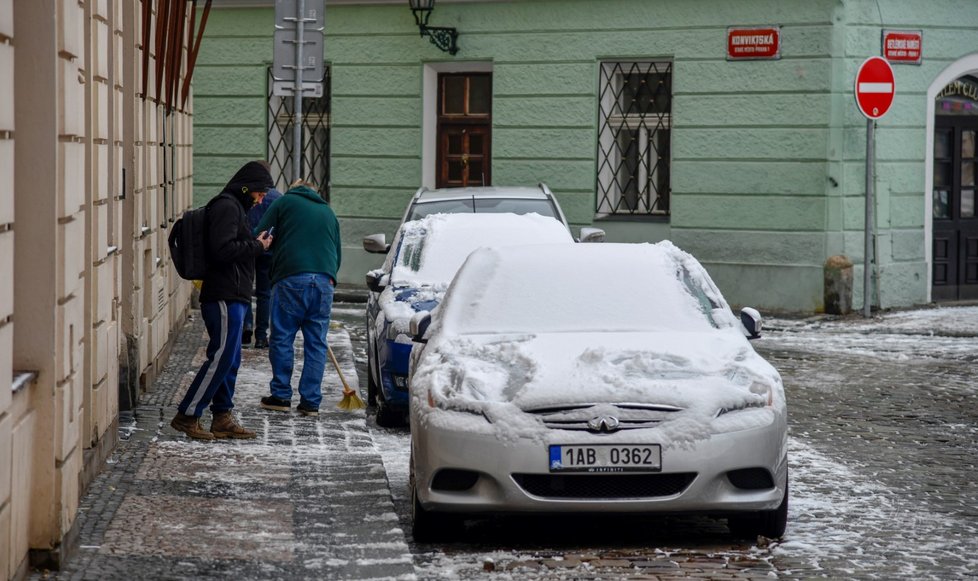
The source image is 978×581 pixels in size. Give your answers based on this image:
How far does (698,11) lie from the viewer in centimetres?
2123

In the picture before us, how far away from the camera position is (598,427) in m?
7.21

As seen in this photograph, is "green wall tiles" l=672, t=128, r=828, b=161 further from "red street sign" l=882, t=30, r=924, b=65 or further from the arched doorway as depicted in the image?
the arched doorway

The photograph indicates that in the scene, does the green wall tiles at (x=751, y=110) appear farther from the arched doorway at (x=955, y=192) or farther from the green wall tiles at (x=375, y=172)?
the green wall tiles at (x=375, y=172)

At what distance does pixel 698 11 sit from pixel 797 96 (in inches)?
68.5

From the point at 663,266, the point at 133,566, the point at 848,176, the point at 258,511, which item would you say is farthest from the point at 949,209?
the point at 133,566

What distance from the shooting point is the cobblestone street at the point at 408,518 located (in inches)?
275

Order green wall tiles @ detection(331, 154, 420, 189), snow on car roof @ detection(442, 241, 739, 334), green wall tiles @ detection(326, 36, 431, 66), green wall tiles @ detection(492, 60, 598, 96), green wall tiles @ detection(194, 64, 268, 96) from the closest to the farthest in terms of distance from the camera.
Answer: snow on car roof @ detection(442, 241, 739, 334) → green wall tiles @ detection(492, 60, 598, 96) → green wall tiles @ detection(326, 36, 431, 66) → green wall tiles @ detection(331, 154, 420, 189) → green wall tiles @ detection(194, 64, 268, 96)

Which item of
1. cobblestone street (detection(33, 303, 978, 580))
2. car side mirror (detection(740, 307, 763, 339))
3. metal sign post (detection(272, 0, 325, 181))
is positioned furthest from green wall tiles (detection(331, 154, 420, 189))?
car side mirror (detection(740, 307, 763, 339))

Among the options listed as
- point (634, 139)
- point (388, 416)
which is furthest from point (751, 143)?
point (388, 416)

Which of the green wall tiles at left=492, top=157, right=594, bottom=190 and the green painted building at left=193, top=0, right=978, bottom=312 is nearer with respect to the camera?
the green painted building at left=193, top=0, right=978, bottom=312

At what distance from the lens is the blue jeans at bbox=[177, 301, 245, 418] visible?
10320 mm

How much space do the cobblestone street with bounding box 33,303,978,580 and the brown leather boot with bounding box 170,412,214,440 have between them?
0.10 metres

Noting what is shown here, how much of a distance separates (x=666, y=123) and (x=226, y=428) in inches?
490

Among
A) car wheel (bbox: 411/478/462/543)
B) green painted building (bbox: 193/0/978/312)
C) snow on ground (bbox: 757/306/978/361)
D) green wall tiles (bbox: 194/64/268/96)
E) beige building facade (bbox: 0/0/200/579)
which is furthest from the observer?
green wall tiles (bbox: 194/64/268/96)
